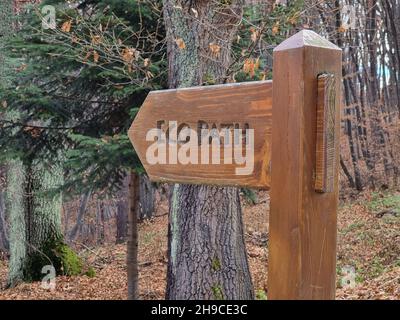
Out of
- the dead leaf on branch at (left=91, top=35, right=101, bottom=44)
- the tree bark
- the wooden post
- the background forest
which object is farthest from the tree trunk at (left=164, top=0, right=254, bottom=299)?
the tree bark

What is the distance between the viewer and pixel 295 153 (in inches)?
57.8

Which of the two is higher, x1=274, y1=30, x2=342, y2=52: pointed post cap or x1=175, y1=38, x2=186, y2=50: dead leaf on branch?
x1=175, y1=38, x2=186, y2=50: dead leaf on branch

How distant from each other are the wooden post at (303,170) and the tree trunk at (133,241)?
16.3 ft

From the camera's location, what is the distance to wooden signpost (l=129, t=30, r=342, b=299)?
1465 mm

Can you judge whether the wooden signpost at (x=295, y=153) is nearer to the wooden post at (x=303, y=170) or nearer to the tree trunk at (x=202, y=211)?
the wooden post at (x=303, y=170)

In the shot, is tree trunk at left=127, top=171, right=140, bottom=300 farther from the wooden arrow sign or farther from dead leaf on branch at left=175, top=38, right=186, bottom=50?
the wooden arrow sign

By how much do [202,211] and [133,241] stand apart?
2.32 m

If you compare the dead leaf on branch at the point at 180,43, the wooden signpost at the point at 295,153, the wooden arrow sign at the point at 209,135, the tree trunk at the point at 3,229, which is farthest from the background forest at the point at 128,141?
the tree trunk at the point at 3,229

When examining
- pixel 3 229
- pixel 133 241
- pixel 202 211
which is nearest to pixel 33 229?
pixel 133 241

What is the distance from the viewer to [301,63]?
1477 mm

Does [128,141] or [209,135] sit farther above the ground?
[128,141]

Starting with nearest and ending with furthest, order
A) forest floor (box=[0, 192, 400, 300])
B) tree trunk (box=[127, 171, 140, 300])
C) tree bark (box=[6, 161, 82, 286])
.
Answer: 1. tree trunk (box=[127, 171, 140, 300])
2. forest floor (box=[0, 192, 400, 300])
3. tree bark (box=[6, 161, 82, 286])

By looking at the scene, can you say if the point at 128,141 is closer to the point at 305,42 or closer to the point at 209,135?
the point at 209,135

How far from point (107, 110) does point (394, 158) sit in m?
10.9
